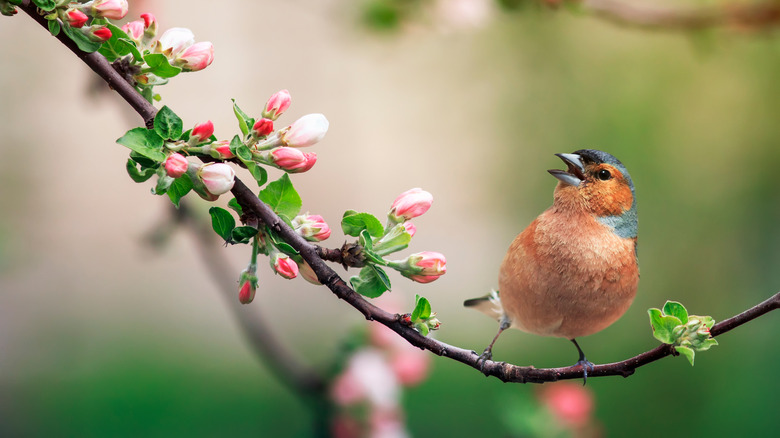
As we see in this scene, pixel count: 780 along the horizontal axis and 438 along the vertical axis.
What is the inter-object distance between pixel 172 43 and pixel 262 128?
90 mm

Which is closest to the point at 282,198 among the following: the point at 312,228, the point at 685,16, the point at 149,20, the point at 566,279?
the point at 312,228

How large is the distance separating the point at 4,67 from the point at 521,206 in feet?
4.60

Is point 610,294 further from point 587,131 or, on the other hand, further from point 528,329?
point 587,131

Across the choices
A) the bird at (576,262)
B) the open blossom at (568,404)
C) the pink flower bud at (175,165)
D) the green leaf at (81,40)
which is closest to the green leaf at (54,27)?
the green leaf at (81,40)

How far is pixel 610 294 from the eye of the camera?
0.60m

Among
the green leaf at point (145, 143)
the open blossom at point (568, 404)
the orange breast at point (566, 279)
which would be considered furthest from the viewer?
the open blossom at point (568, 404)

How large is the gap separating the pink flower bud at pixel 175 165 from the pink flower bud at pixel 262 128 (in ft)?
0.17

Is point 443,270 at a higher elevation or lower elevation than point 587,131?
higher

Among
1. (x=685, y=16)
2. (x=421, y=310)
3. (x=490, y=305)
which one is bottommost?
(x=685, y=16)

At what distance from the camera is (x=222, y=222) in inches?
18.4

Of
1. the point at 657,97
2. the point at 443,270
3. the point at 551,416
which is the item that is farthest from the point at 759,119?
the point at 443,270

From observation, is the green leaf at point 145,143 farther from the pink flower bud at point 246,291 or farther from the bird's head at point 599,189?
the bird's head at point 599,189

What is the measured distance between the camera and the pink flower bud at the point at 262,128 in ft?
1.48

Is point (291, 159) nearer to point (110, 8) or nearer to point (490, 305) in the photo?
point (110, 8)
